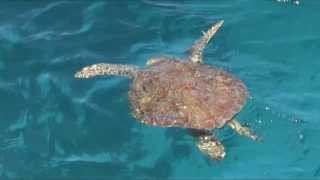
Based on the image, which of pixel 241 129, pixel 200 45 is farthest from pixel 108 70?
pixel 241 129

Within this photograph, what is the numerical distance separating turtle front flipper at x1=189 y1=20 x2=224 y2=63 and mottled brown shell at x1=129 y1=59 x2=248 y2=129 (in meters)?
0.64

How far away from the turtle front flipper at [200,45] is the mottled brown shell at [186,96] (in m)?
0.64

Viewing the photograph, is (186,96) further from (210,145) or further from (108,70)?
(108,70)

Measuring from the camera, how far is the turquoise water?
7730 millimetres

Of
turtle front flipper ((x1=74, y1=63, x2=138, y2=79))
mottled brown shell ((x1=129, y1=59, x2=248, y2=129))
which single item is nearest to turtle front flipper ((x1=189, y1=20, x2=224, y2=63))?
mottled brown shell ((x1=129, y1=59, x2=248, y2=129))

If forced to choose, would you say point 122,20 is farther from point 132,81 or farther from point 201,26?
point 132,81

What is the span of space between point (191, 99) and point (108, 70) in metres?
1.66

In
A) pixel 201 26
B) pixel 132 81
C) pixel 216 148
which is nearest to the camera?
pixel 216 148

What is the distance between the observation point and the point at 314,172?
25.0ft

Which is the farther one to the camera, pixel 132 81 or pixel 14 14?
pixel 14 14

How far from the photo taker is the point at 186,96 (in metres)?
7.25

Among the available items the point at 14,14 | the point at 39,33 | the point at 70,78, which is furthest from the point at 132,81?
the point at 14,14

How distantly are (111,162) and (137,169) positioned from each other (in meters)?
0.36

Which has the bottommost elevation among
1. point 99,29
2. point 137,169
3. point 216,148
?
point 137,169
